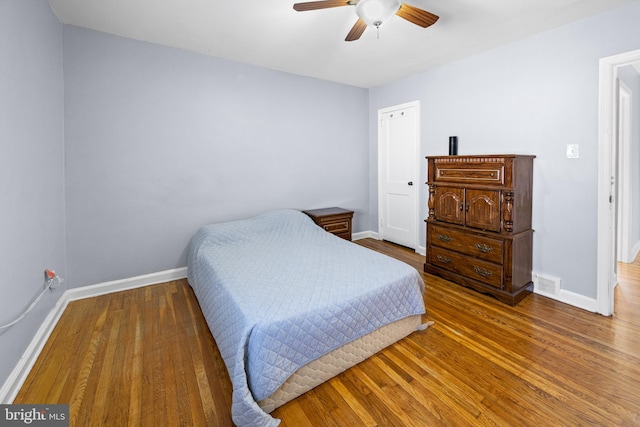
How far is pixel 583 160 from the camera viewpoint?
2514mm

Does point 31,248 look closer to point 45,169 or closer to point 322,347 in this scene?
point 45,169

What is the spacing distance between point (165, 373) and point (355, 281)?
1304 millimetres

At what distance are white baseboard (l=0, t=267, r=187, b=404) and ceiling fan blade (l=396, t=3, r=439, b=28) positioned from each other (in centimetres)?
315

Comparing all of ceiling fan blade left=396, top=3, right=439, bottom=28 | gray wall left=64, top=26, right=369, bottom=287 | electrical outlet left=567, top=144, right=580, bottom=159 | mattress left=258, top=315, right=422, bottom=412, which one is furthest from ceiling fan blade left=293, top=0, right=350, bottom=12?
electrical outlet left=567, top=144, right=580, bottom=159

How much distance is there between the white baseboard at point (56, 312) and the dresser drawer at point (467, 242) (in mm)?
2802

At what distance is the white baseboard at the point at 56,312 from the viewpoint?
1646 millimetres

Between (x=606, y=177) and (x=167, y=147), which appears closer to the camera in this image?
(x=606, y=177)

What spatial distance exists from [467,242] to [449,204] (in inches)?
16.9

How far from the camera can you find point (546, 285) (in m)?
2.80

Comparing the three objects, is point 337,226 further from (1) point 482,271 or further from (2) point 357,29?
(2) point 357,29

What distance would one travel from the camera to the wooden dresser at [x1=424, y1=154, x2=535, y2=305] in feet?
8.68

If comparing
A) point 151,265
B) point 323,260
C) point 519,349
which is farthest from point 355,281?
point 151,265

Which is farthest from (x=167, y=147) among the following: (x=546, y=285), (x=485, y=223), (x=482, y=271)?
(x=546, y=285)
